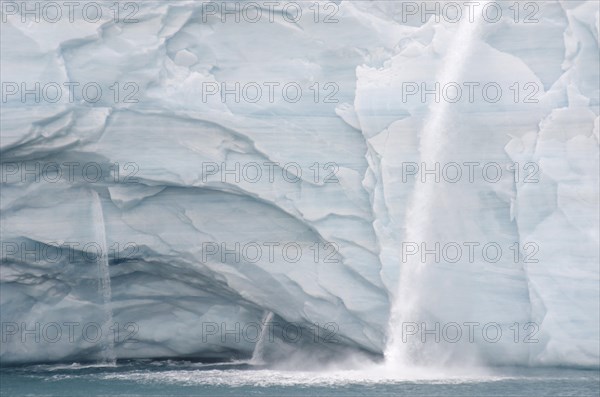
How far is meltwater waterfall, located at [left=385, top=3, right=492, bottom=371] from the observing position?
543 inches

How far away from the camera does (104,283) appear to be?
579 inches

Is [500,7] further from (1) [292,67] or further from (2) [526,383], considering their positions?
(2) [526,383]

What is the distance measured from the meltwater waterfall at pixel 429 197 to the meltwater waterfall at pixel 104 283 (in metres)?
3.48

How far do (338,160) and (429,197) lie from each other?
3.69ft

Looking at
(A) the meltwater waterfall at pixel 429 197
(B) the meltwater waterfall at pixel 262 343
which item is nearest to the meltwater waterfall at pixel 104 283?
(B) the meltwater waterfall at pixel 262 343

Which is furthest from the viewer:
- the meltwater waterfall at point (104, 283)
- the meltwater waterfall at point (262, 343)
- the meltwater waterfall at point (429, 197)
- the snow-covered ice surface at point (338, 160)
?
the meltwater waterfall at point (262, 343)

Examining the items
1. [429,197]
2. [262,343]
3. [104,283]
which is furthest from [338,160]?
[104,283]

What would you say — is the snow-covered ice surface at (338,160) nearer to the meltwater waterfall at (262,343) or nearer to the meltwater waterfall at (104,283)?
the meltwater waterfall at (104,283)

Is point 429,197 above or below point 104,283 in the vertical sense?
above

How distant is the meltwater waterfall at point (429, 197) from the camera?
13.8 m

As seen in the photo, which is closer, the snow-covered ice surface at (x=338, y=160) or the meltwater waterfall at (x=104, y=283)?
the snow-covered ice surface at (x=338, y=160)

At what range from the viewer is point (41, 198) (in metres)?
14.1

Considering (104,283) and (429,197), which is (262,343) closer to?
(104,283)

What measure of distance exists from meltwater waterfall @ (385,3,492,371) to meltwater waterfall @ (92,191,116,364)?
348 cm
